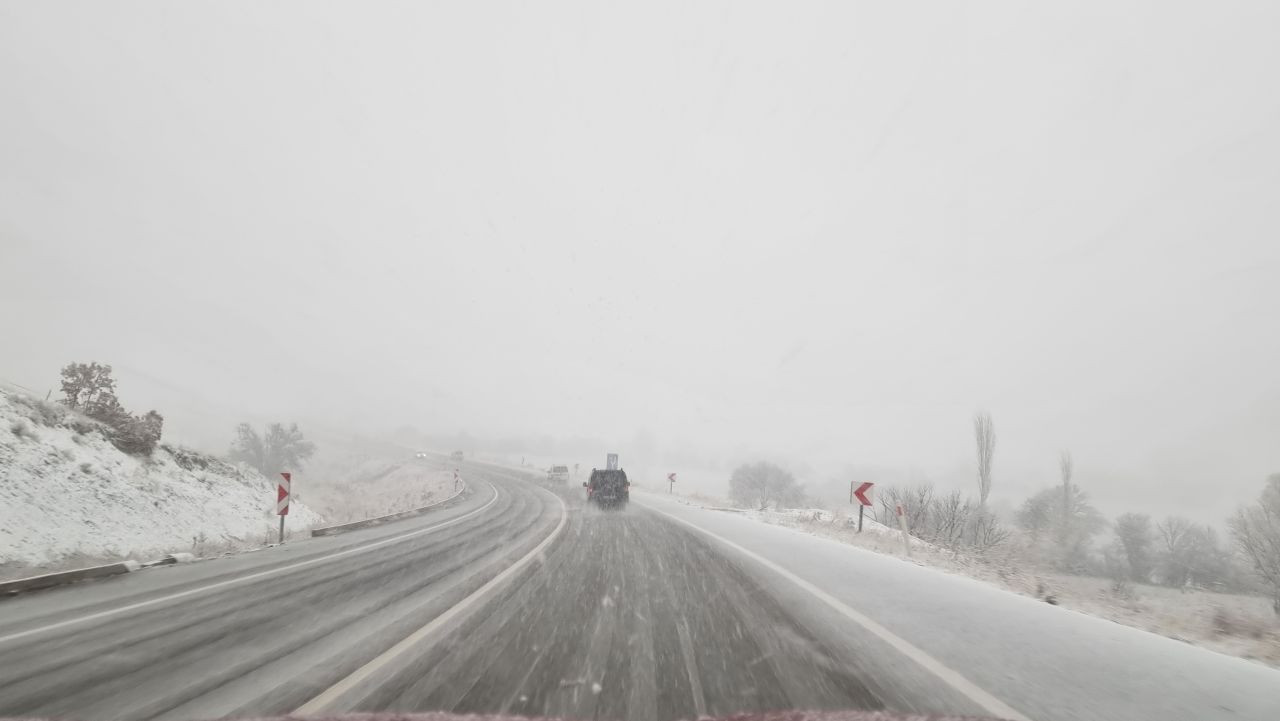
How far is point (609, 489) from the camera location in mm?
17719

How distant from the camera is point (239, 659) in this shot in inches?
120

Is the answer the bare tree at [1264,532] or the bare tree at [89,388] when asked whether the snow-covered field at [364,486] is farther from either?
the bare tree at [1264,532]

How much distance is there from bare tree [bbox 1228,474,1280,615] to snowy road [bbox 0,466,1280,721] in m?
20.2

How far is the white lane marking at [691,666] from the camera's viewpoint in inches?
95.5

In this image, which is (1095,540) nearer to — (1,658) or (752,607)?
(752,607)

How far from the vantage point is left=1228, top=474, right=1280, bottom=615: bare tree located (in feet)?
54.5

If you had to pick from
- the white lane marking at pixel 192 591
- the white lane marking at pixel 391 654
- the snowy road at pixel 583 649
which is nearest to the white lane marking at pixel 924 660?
the snowy road at pixel 583 649

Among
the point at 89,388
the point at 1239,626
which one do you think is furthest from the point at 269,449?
the point at 1239,626

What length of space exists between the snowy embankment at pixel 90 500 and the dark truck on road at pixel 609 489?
388 inches

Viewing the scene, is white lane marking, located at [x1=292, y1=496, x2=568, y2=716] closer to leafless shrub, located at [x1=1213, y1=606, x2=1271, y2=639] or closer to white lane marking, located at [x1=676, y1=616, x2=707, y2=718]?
white lane marking, located at [x1=676, y1=616, x2=707, y2=718]

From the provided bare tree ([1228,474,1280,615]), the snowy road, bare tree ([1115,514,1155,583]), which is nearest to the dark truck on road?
Answer: the snowy road

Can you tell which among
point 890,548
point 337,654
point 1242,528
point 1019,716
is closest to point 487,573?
point 337,654

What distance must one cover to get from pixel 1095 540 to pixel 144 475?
2336 inches

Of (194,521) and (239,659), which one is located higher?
(239,659)
